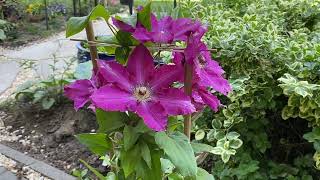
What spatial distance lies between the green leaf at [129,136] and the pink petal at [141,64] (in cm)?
12

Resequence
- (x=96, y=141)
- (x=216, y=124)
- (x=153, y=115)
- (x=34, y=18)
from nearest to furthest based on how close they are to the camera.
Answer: (x=153, y=115)
(x=96, y=141)
(x=216, y=124)
(x=34, y=18)

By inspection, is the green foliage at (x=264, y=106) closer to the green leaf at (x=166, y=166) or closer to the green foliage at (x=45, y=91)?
the green leaf at (x=166, y=166)

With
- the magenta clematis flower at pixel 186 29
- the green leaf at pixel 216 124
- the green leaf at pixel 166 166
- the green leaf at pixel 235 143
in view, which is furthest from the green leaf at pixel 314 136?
the magenta clematis flower at pixel 186 29

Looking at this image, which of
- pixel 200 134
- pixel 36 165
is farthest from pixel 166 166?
pixel 36 165

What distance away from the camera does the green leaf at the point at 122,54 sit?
112 centimetres

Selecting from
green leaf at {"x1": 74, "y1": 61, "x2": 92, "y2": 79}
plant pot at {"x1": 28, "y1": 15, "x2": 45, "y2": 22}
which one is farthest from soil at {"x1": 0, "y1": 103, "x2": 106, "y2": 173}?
plant pot at {"x1": 28, "y1": 15, "x2": 45, "y2": 22}

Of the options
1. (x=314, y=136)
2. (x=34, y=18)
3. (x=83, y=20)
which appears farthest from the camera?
(x=34, y=18)

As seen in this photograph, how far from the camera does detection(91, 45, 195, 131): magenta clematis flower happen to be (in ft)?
3.23

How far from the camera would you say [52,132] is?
315cm

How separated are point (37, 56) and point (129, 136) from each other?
426 centimetres

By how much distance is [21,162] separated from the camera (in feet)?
9.25

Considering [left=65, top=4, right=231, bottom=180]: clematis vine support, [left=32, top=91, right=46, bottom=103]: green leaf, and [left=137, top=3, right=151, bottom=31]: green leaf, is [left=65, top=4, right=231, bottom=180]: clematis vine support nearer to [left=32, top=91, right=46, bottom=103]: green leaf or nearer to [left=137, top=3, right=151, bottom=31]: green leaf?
[left=137, top=3, right=151, bottom=31]: green leaf

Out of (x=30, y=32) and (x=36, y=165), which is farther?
(x=30, y=32)

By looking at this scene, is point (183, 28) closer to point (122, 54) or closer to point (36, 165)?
point (122, 54)
